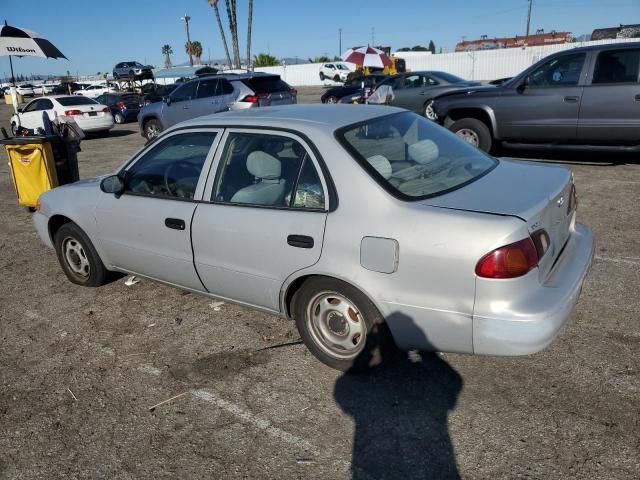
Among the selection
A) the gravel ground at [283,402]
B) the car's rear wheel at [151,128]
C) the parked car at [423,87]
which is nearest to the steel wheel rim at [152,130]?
the car's rear wheel at [151,128]

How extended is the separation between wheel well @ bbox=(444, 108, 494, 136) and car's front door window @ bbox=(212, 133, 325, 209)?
6.52 m

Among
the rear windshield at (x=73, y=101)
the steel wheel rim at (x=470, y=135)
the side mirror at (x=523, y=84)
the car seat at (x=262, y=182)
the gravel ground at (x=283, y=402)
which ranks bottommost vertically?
the gravel ground at (x=283, y=402)

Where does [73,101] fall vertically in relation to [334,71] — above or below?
below

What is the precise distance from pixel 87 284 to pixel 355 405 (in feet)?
9.70

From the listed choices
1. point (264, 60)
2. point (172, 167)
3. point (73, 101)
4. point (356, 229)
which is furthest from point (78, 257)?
point (264, 60)

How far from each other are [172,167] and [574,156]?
794cm

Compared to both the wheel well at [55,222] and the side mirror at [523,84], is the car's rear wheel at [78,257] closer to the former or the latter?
the wheel well at [55,222]

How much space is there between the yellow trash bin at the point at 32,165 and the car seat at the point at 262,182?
16.7ft

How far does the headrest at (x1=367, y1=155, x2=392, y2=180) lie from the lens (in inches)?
119

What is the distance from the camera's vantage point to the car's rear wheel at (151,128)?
14867 millimetres

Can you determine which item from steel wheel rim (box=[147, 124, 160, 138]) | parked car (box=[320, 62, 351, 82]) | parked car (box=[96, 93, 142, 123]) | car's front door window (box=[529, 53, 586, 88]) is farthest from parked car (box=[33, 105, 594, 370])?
parked car (box=[320, 62, 351, 82])

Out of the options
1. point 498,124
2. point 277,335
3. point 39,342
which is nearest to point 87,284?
point 39,342

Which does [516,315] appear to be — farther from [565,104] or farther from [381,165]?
[565,104]

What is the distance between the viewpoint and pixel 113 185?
3.97m
